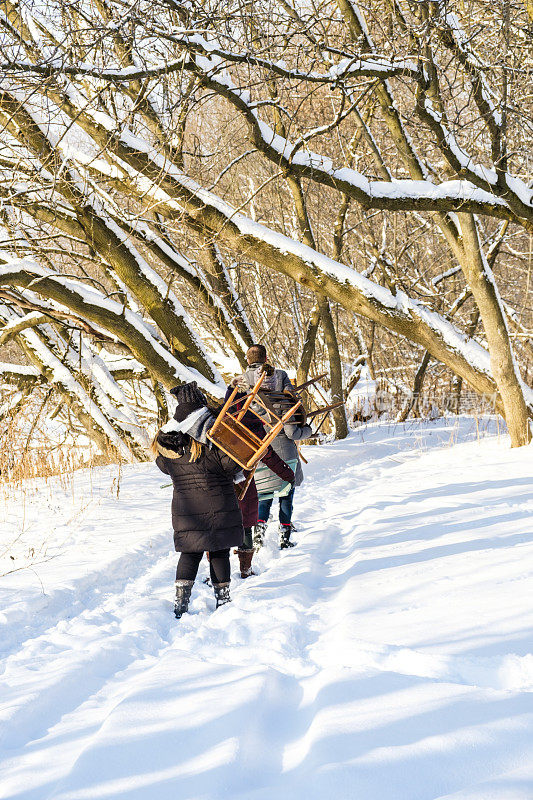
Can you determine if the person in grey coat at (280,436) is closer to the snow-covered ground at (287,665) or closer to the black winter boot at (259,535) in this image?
the black winter boot at (259,535)

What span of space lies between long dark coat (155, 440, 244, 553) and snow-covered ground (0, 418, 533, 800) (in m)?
0.42

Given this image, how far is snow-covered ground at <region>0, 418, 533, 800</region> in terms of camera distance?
1.91 meters

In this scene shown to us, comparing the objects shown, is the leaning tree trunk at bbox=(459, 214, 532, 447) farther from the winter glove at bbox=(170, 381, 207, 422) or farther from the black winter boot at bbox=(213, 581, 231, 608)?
the black winter boot at bbox=(213, 581, 231, 608)

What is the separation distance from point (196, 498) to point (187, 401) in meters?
0.63

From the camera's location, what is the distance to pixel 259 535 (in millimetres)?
5465

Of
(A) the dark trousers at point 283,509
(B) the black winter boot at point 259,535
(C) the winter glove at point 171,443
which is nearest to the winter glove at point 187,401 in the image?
(C) the winter glove at point 171,443

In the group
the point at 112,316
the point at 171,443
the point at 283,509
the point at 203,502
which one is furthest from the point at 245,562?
the point at 112,316

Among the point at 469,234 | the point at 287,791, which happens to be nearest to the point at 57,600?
the point at 287,791

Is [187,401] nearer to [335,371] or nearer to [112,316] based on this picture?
[112,316]

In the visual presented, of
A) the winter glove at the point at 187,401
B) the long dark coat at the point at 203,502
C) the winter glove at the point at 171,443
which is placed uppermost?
the winter glove at the point at 187,401

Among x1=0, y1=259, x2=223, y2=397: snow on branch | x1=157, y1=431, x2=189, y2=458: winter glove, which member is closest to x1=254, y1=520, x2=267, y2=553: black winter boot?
x1=157, y1=431, x2=189, y2=458: winter glove

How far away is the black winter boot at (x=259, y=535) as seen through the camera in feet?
17.6

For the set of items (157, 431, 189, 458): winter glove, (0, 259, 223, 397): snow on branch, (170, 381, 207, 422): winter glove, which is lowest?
(157, 431, 189, 458): winter glove

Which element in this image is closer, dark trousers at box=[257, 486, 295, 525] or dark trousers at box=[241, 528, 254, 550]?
dark trousers at box=[241, 528, 254, 550]
